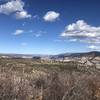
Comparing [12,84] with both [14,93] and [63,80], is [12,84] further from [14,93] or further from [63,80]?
[63,80]

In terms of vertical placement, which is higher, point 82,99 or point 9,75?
point 9,75

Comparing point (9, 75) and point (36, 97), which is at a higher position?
point (9, 75)

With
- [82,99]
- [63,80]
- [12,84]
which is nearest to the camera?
[12,84]

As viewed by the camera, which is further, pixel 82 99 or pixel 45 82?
pixel 45 82

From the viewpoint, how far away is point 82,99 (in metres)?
10.8

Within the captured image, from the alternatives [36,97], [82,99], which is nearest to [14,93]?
[36,97]

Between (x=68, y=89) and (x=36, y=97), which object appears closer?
(x=36, y=97)

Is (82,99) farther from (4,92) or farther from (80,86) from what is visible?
(4,92)

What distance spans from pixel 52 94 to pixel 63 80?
1101 mm

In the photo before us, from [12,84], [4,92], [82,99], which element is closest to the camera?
[4,92]

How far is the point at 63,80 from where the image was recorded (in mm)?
11781

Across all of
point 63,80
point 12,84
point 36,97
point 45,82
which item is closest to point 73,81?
point 63,80

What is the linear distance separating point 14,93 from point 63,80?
282 cm

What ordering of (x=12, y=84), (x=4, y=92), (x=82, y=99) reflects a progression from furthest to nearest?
(x=82, y=99) < (x=12, y=84) < (x=4, y=92)
